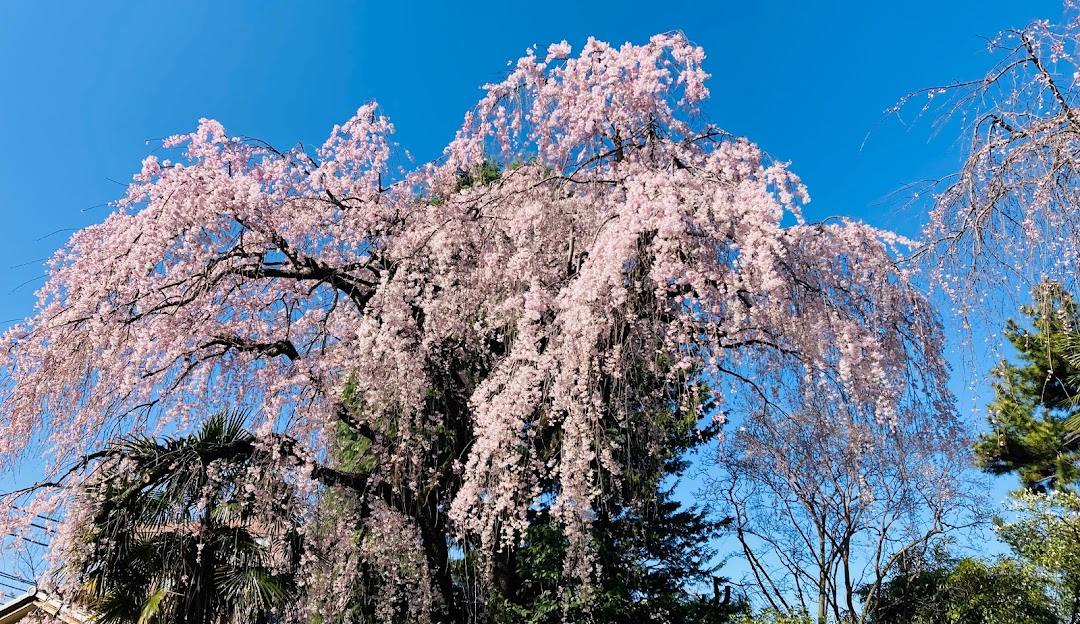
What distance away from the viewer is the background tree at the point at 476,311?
543cm

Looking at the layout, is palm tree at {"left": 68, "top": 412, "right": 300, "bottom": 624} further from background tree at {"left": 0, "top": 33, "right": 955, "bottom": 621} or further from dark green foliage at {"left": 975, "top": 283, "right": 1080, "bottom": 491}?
dark green foliage at {"left": 975, "top": 283, "right": 1080, "bottom": 491}

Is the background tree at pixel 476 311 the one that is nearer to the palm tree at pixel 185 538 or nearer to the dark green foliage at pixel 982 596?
the palm tree at pixel 185 538

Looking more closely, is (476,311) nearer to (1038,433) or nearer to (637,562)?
(637,562)

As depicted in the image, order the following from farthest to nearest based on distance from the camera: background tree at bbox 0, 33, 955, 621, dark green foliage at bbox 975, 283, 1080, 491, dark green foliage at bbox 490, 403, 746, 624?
dark green foliage at bbox 975, 283, 1080, 491
dark green foliage at bbox 490, 403, 746, 624
background tree at bbox 0, 33, 955, 621

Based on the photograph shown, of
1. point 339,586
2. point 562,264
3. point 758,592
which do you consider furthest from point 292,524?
point 758,592

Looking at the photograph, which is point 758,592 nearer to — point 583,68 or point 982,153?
point 583,68

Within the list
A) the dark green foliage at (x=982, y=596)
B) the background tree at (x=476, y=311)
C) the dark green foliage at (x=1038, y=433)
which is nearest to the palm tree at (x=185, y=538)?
the background tree at (x=476, y=311)

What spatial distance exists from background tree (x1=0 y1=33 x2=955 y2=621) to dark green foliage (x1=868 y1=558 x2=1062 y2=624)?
22.7 ft

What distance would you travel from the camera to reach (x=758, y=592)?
43.5 ft

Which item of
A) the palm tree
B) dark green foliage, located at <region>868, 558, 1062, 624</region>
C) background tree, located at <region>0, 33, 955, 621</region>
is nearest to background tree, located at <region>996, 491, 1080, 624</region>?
dark green foliage, located at <region>868, 558, 1062, 624</region>

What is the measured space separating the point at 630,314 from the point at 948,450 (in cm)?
279

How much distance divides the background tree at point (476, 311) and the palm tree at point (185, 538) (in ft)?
0.87

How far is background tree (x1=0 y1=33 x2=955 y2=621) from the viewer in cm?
543

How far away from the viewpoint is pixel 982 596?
10.8 meters
